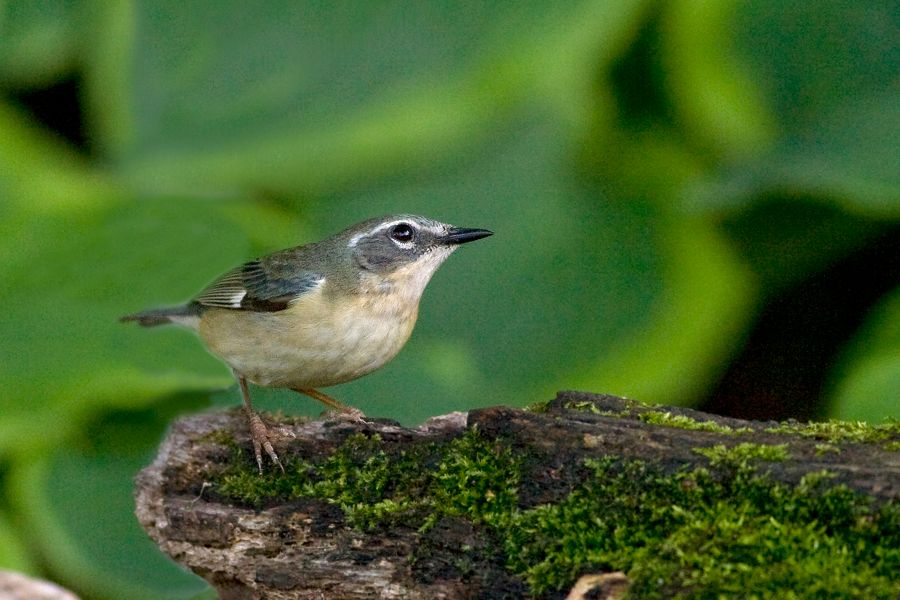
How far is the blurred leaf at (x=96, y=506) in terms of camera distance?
400cm

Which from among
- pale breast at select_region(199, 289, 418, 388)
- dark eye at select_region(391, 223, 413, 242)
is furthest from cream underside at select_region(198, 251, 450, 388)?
dark eye at select_region(391, 223, 413, 242)

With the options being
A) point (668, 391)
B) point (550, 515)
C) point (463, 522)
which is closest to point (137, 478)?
point (463, 522)

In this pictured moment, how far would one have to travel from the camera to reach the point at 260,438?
3.12m

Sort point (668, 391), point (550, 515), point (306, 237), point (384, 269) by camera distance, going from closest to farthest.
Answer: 1. point (550, 515)
2. point (384, 269)
3. point (668, 391)
4. point (306, 237)

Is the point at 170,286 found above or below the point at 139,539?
above

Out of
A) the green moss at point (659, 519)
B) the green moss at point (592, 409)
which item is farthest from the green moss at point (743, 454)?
the green moss at point (592, 409)

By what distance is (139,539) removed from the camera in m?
4.16

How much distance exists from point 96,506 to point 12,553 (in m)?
0.35

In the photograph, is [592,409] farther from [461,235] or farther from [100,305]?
[100,305]

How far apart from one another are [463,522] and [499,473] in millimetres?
138

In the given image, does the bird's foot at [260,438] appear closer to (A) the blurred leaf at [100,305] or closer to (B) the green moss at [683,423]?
(A) the blurred leaf at [100,305]

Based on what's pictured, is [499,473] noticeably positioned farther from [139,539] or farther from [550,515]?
[139,539]

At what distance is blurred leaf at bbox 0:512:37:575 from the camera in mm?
4086

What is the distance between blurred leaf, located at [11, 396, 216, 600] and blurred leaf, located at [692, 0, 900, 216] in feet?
7.29
